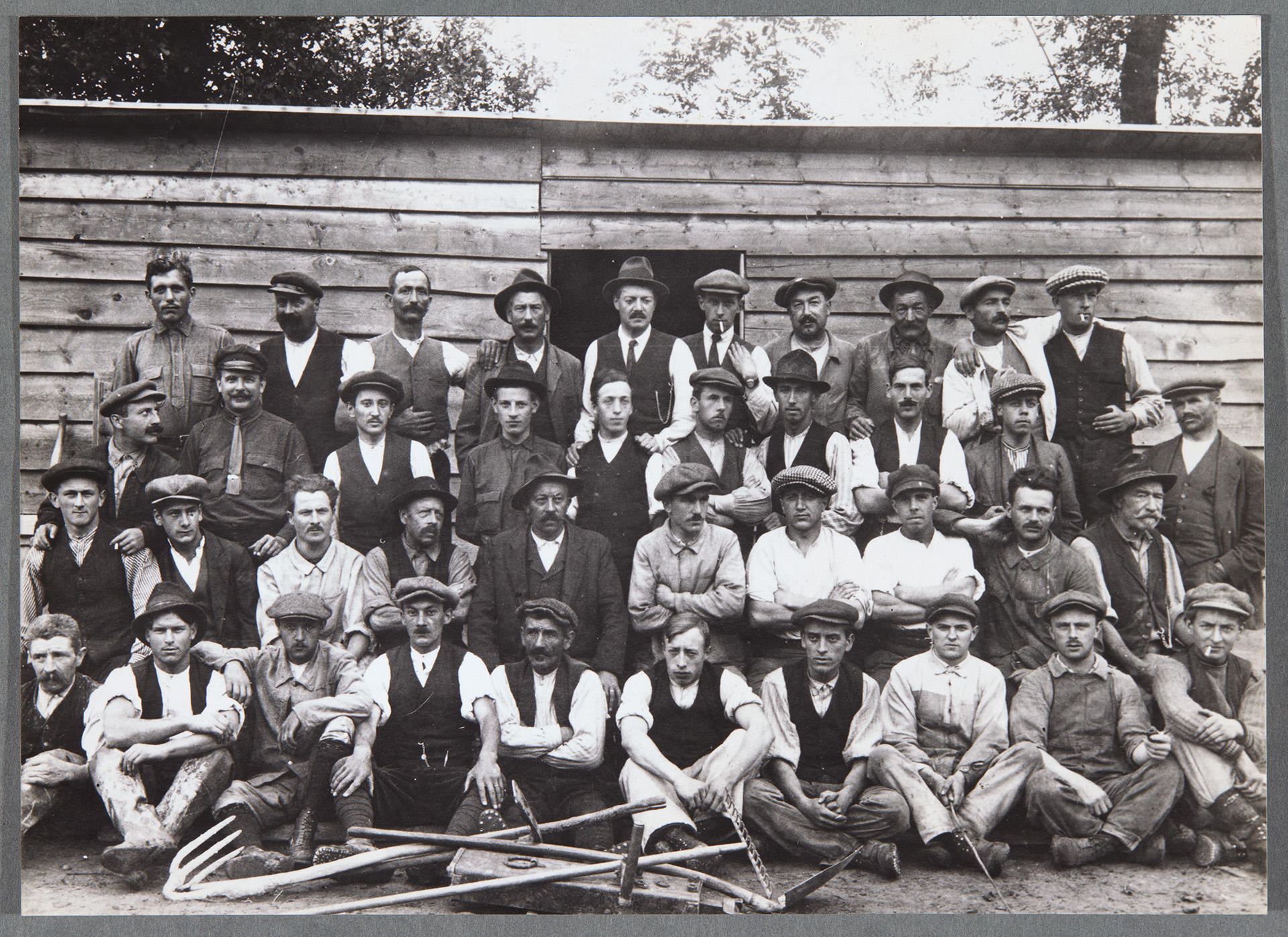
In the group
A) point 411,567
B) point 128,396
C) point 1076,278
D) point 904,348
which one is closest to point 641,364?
point 904,348

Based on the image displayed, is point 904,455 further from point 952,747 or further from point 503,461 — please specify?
point 503,461

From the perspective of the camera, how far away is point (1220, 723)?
5391 millimetres

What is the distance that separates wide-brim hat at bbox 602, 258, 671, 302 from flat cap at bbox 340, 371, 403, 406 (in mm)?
1155

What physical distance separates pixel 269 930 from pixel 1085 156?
5662mm

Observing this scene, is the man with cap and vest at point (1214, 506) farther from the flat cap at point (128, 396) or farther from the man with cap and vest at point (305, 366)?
the flat cap at point (128, 396)

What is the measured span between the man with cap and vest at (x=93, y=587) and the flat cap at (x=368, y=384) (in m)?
1.18

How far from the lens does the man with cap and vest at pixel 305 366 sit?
19.0 ft

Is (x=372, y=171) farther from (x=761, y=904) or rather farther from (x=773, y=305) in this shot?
(x=761, y=904)

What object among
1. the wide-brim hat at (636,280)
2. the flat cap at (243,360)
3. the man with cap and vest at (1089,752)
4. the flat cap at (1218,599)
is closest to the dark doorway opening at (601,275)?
the wide-brim hat at (636,280)

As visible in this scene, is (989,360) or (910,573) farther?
(989,360)

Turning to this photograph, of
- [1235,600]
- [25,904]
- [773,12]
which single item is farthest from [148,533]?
[1235,600]

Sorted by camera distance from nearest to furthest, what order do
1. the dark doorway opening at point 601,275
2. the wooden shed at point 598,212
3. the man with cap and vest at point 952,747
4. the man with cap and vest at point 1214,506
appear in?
the man with cap and vest at point 952,747
the man with cap and vest at point 1214,506
the wooden shed at point 598,212
the dark doorway opening at point 601,275

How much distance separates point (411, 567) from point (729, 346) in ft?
6.25

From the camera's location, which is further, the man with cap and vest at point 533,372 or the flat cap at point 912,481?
the man with cap and vest at point 533,372
